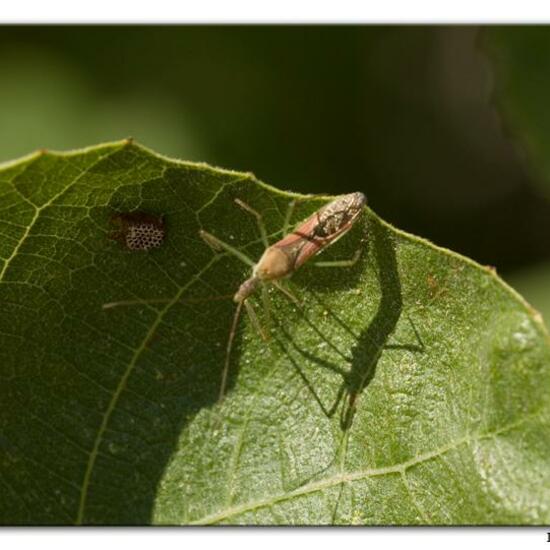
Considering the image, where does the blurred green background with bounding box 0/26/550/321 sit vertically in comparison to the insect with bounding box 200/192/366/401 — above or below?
above

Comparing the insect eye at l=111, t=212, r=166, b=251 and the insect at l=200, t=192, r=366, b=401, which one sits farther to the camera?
the insect at l=200, t=192, r=366, b=401

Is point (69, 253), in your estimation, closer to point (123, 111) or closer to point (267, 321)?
point (267, 321)

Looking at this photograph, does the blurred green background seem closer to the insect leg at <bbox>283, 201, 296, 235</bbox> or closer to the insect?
the insect

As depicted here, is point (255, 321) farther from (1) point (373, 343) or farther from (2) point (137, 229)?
(2) point (137, 229)

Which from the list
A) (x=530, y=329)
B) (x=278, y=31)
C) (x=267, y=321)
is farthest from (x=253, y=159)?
(x=530, y=329)

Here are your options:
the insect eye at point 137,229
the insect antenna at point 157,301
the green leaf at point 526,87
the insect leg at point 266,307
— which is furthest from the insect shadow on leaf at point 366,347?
the green leaf at point 526,87

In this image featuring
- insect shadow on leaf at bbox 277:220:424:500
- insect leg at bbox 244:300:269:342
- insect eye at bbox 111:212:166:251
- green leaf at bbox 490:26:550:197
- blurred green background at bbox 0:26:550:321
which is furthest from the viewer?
blurred green background at bbox 0:26:550:321

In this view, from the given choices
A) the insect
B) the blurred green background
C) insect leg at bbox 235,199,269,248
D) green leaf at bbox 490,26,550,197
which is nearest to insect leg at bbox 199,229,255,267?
the insect
